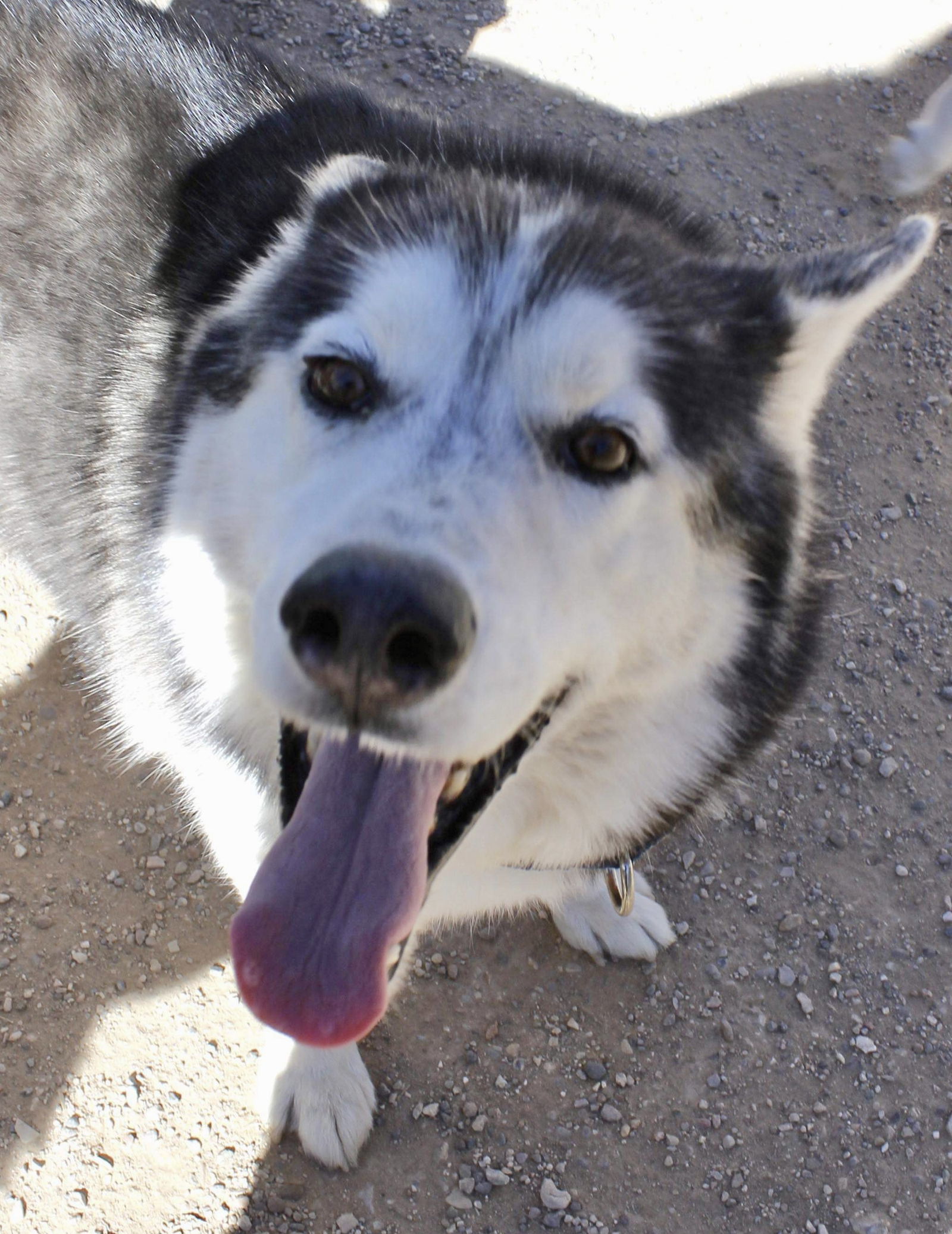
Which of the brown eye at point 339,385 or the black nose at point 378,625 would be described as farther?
the brown eye at point 339,385

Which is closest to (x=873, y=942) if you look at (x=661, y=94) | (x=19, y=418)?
(x=19, y=418)

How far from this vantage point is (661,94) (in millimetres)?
4430

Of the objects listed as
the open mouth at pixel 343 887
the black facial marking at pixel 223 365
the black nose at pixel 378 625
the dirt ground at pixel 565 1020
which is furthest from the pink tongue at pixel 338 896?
the dirt ground at pixel 565 1020

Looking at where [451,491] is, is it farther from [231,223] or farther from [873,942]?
[873,942]

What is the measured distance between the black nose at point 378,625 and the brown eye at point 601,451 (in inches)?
15.9

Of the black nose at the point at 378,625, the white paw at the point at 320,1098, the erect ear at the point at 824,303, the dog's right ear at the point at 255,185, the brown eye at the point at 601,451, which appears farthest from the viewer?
the white paw at the point at 320,1098

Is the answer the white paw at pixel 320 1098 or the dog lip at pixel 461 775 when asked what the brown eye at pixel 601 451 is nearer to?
the dog lip at pixel 461 775

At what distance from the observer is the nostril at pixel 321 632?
1184 mm

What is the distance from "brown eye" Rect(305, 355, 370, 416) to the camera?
59.2 inches

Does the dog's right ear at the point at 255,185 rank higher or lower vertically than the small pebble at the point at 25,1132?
higher

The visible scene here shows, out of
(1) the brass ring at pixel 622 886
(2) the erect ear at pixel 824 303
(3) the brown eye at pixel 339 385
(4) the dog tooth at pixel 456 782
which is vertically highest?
(2) the erect ear at pixel 824 303

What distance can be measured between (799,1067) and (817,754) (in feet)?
3.07

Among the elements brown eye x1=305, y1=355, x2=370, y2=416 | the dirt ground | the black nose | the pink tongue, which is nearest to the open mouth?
the pink tongue

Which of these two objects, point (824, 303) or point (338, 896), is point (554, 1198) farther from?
point (824, 303)
